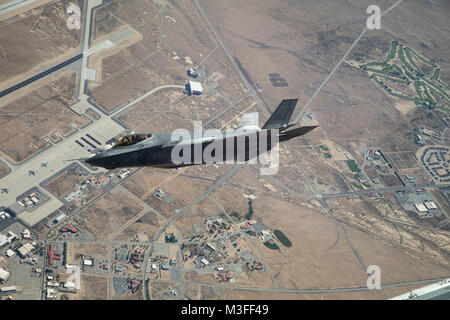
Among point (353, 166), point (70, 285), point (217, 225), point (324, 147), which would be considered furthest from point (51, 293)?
point (353, 166)

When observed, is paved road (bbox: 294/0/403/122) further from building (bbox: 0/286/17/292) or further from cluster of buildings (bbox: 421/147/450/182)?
building (bbox: 0/286/17/292)

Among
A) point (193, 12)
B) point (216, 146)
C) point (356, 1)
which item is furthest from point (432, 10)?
point (216, 146)

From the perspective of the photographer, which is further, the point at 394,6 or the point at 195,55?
the point at 394,6
